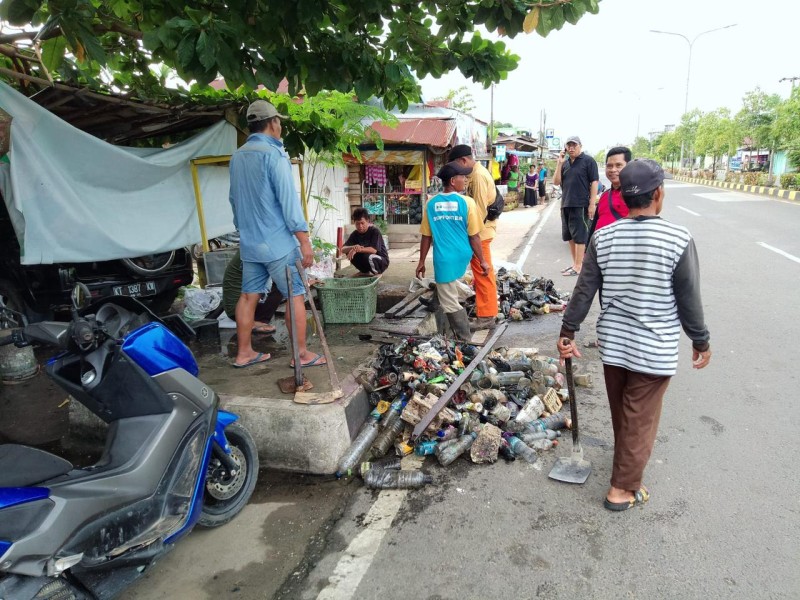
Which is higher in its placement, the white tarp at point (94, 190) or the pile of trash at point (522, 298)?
the white tarp at point (94, 190)

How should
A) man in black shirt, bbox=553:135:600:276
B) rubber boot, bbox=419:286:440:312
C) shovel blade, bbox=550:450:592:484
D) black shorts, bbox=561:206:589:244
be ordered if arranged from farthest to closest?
black shorts, bbox=561:206:589:244 → man in black shirt, bbox=553:135:600:276 → rubber boot, bbox=419:286:440:312 → shovel blade, bbox=550:450:592:484

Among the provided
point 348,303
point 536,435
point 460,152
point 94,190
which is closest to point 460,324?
point 348,303

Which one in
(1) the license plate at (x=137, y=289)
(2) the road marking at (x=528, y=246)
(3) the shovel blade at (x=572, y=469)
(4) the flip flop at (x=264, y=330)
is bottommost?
(3) the shovel blade at (x=572, y=469)

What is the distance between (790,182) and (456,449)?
27.3 meters

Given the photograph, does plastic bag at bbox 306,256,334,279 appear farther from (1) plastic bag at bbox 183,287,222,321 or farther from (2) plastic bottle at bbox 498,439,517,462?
(2) plastic bottle at bbox 498,439,517,462

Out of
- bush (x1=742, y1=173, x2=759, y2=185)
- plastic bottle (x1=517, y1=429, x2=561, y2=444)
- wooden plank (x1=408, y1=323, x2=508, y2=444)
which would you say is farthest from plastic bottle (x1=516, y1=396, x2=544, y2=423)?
bush (x1=742, y1=173, x2=759, y2=185)

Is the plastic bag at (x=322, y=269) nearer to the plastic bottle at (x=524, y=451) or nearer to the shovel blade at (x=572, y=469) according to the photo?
the plastic bottle at (x=524, y=451)

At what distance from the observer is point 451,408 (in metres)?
3.97

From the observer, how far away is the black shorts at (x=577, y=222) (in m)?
7.91

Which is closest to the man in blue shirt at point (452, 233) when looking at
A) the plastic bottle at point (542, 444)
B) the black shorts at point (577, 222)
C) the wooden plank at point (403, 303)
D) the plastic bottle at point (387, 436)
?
the wooden plank at point (403, 303)

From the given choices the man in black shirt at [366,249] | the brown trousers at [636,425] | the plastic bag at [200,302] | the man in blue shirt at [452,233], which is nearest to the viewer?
the brown trousers at [636,425]

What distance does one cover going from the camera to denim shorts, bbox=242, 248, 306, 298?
13.3 feet

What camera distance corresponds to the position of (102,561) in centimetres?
218

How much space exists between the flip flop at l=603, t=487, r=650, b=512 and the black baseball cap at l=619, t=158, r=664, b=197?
164cm
